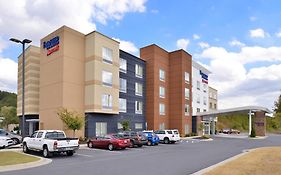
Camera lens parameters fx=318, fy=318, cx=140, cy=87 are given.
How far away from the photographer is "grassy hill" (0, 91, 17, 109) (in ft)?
334

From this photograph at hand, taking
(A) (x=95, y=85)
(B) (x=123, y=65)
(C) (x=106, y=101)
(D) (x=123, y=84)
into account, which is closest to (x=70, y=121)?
(A) (x=95, y=85)

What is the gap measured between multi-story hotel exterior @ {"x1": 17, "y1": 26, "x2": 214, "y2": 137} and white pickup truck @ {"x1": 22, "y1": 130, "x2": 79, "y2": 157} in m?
13.0

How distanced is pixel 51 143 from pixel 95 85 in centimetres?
1692

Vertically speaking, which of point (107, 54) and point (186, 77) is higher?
point (107, 54)

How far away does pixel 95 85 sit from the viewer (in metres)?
37.0

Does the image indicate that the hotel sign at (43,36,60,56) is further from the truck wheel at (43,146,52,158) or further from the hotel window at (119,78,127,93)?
the truck wheel at (43,146,52,158)

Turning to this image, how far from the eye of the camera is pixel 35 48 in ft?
143

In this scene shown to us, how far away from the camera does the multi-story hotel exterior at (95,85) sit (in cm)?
3650

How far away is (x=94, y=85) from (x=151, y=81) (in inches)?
636

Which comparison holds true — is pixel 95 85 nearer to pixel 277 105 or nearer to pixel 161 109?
pixel 161 109

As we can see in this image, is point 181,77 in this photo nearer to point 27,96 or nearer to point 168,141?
point 168,141

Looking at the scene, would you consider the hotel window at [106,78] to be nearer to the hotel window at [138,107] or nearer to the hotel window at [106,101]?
the hotel window at [106,101]

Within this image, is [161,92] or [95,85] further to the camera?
[161,92]

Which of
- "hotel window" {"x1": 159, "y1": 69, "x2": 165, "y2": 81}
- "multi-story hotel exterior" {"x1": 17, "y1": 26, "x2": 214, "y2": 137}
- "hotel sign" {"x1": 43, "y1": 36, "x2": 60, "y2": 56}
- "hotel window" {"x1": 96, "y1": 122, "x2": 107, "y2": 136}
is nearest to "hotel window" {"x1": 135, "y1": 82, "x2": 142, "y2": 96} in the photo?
"multi-story hotel exterior" {"x1": 17, "y1": 26, "x2": 214, "y2": 137}
